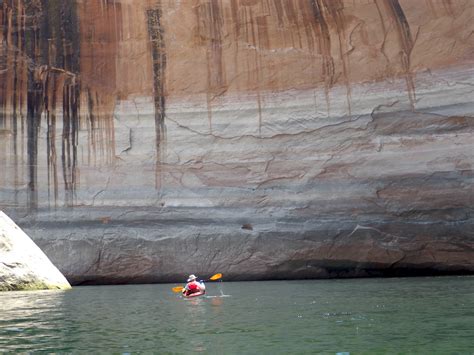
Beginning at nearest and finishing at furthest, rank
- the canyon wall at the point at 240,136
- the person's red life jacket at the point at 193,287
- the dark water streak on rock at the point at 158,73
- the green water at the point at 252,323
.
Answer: the green water at the point at 252,323
the person's red life jacket at the point at 193,287
the canyon wall at the point at 240,136
the dark water streak on rock at the point at 158,73

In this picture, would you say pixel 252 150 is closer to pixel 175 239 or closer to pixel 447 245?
pixel 175 239

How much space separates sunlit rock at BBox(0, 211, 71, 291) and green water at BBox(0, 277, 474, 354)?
1.50 metres

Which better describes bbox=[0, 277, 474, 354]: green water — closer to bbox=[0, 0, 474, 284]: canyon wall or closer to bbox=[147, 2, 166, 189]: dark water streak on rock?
bbox=[0, 0, 474, 284]: canyon wall

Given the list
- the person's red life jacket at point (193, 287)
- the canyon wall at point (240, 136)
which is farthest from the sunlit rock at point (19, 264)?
the canyon wall at point (240, 136)

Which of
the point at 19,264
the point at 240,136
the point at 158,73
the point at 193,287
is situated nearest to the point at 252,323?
the point at 193,287

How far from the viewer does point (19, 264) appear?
13953 millimetres

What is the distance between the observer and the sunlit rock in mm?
13734

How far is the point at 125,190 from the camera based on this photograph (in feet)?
68.4

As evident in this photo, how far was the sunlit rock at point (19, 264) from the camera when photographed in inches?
541

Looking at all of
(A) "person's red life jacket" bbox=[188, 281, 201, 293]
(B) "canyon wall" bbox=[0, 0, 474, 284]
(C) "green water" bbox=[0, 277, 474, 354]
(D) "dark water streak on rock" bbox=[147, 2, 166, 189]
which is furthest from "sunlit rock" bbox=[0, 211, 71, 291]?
(D) "dark water streak on rock" bbox=[147, 2, 166, 189]

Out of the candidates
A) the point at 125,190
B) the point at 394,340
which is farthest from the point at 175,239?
the point at 394,340

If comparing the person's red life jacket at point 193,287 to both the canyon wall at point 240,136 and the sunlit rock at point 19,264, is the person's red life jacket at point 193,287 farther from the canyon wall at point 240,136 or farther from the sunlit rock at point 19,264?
the canyon wall at point 240,136

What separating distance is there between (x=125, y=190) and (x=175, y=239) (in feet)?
6.97

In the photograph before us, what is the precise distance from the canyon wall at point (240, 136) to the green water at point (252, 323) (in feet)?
23.4
